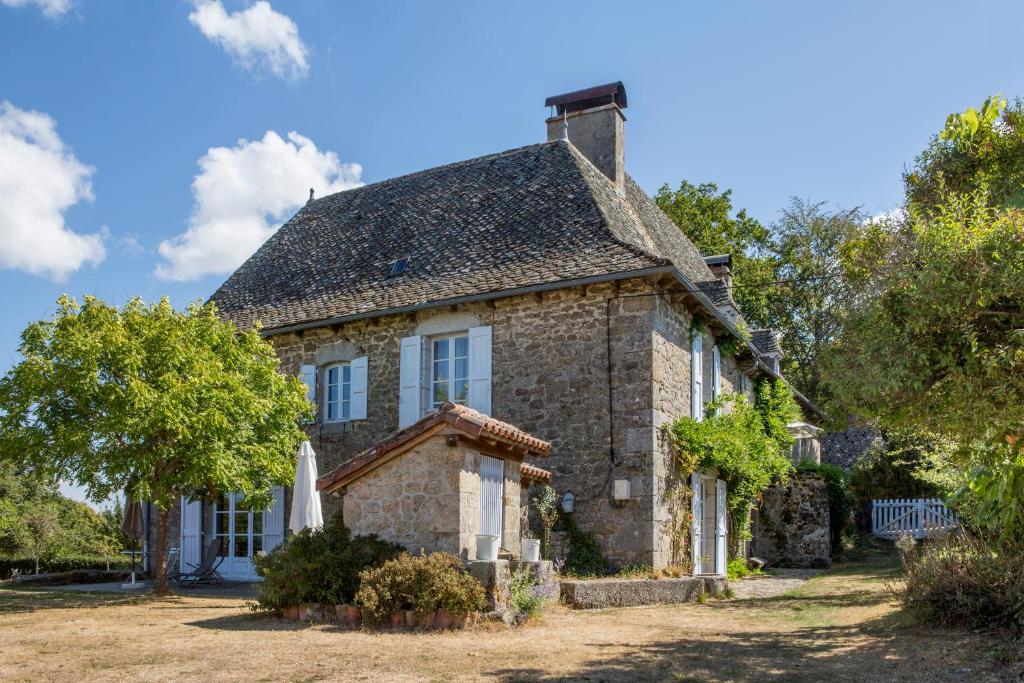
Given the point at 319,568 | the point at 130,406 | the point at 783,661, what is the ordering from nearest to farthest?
the point at 783,661 → the point at 319,568 → the point at 130,406

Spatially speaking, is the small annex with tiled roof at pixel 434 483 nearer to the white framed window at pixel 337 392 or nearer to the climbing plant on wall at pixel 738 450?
the climbing plant on wall at pixel 738 450

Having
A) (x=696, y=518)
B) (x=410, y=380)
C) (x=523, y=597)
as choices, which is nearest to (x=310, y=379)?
(x=410, y=380)

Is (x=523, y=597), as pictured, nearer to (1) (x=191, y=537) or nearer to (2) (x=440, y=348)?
(2) (x=440, y=348)

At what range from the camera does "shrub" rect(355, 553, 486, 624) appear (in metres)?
8.63

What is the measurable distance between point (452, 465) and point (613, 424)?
13.0ft

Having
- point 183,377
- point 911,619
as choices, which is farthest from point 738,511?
point 183,377

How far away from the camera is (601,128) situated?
17109 mm

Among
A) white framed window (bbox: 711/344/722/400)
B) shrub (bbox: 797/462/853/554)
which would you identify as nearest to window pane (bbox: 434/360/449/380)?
white framed window (bbox: 711/344/722/400)

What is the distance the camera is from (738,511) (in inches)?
622

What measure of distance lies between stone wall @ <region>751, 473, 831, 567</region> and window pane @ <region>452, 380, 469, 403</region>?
24.1ft

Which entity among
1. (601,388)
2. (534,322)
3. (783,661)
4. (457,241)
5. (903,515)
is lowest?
(783,661)

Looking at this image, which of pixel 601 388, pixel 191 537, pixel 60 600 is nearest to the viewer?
pixel 60 600

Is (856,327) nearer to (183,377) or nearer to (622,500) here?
(622,500)

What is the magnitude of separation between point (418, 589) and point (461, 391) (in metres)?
5.93
